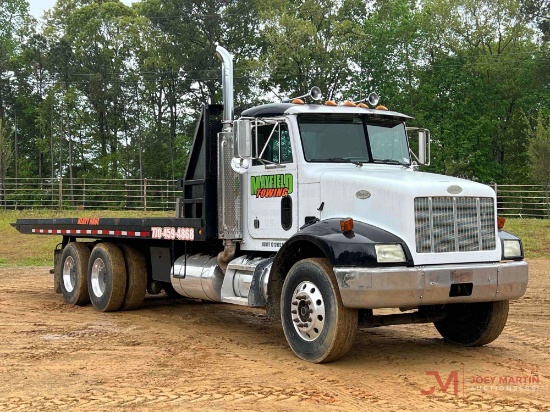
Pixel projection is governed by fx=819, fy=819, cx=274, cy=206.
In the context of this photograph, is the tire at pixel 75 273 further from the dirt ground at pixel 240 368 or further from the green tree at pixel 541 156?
the green tree at pixel 541 156

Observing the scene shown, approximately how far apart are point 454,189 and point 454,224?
0.35m

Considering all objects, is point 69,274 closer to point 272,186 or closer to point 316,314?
point 272,186

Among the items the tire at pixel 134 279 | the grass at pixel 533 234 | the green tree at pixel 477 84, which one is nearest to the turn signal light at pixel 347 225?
the tire at pixel 134 279

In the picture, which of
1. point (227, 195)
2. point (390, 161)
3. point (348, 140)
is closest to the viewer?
point (348, 140)

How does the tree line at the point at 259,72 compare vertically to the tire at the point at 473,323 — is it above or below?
above

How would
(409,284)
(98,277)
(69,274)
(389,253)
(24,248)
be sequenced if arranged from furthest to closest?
(24,248) → (69,274) → (98,277) → (389,253) → (409,284)

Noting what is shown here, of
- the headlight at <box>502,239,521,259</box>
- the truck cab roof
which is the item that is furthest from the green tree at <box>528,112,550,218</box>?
the headlight at <box>502,239,521,259</box>

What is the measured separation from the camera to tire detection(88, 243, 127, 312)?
1219 cm

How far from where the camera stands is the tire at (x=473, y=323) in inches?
352

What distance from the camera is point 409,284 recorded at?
7.73 m

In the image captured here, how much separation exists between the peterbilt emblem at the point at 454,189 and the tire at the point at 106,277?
5.87 meters

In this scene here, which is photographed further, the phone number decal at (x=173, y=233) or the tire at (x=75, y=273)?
the tire at (x=75, y=273)

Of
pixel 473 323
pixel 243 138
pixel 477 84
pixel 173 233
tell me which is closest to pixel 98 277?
pixel 173 233

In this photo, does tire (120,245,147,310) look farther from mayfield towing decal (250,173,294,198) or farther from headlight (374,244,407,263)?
headlight (374,244,407,263)
